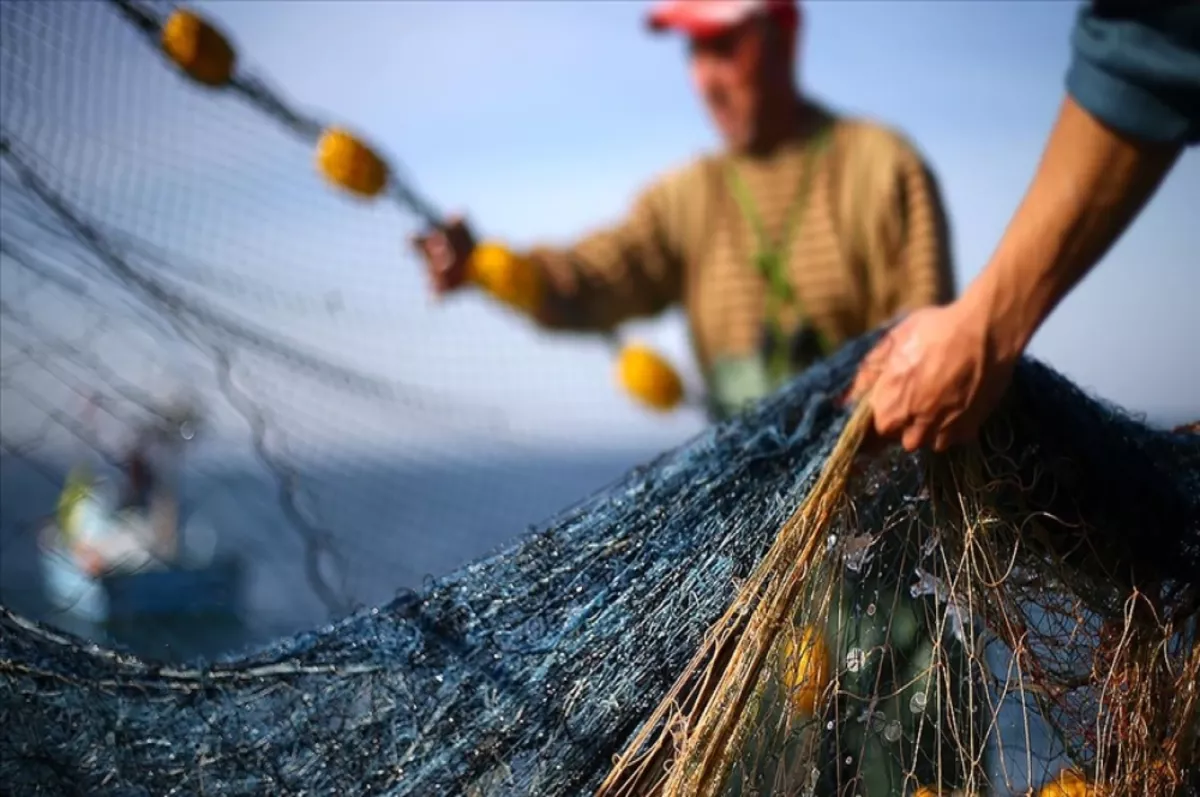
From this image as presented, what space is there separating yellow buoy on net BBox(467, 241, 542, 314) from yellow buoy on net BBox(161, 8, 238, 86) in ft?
2.33

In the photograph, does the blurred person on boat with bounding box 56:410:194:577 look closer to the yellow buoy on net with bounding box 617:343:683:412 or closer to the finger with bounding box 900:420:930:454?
the yellow buoy on net with bounding box 617:343:683:412

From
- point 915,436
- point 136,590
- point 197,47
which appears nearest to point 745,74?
point 197,47

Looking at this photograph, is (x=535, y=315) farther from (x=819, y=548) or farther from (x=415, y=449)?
(x=819, y=548)

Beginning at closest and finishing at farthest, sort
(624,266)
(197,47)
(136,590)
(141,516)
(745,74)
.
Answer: (197,47)
(745,74)
(624,266)
(136,590)
(141,516)

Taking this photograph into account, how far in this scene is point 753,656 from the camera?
161 cm

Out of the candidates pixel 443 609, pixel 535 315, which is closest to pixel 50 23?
pixel 535 315

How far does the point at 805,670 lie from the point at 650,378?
1.69 meters

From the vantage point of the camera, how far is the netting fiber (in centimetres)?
165

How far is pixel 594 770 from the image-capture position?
166 centimetres

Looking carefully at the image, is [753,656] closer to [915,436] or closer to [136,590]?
[915,436]

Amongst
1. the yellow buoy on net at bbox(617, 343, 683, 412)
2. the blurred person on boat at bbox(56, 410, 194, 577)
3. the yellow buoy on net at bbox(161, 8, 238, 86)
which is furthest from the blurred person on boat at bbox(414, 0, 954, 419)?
the blurred person on boat at bbox(56, 410, 194, 577)

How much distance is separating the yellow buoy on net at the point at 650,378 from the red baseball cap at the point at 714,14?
0.74m

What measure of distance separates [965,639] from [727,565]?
31 cm

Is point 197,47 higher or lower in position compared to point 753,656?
higher
